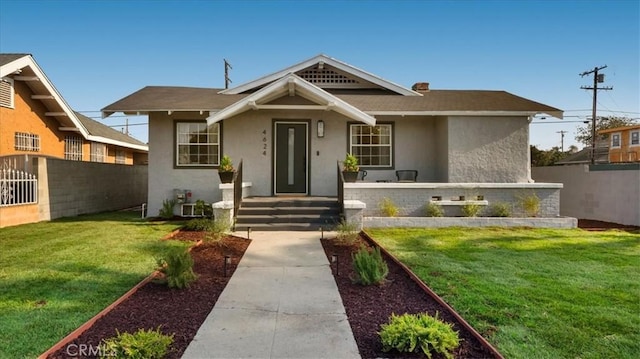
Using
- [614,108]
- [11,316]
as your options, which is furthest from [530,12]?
[614,108]

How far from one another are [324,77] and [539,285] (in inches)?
420

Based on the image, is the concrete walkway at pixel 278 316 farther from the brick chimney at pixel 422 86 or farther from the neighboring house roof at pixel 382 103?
the brick chimney at pixel 422 86

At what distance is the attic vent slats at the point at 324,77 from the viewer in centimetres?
1430

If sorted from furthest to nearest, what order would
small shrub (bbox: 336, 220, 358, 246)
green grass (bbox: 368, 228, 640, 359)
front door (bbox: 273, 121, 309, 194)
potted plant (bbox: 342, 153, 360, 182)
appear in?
front door (bbox: 273, 121, 309, 194), potted plant (bbox: 342, 153, 360, 182), small shrub (bbox: 336, 220, 358, 246), green grass (bbox: 368, 228, 640, 359)

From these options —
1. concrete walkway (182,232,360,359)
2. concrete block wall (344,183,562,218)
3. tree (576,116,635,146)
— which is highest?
tree (576,116,635,146)

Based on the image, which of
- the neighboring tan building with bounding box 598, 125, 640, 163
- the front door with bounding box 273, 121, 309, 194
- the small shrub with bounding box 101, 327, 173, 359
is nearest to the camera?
the small shrub with bounding box 101, 327, 173, 359

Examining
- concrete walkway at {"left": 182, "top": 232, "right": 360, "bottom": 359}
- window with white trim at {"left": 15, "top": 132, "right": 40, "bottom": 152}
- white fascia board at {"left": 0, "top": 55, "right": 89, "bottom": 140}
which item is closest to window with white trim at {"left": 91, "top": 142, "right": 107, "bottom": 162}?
white fascia board at {"left": 0, "top": 55, "right": 89, "bottom": 140}

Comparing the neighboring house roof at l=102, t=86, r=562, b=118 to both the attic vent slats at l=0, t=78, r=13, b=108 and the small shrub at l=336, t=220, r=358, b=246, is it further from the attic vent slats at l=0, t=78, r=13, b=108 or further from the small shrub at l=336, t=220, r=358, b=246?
the attic vent slats at l=0, t=78, r=13, b=108

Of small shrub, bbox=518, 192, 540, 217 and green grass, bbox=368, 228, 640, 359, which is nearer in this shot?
green grass, bbox=368, 228, 640, 359

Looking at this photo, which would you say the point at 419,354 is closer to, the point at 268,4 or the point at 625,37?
the point at 268,4

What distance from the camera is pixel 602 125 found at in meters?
49.6

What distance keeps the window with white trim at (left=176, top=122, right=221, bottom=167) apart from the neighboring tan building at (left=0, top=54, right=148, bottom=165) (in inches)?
180

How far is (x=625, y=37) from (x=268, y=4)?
44.1ft

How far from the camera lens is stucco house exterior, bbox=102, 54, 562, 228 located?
1241cm
